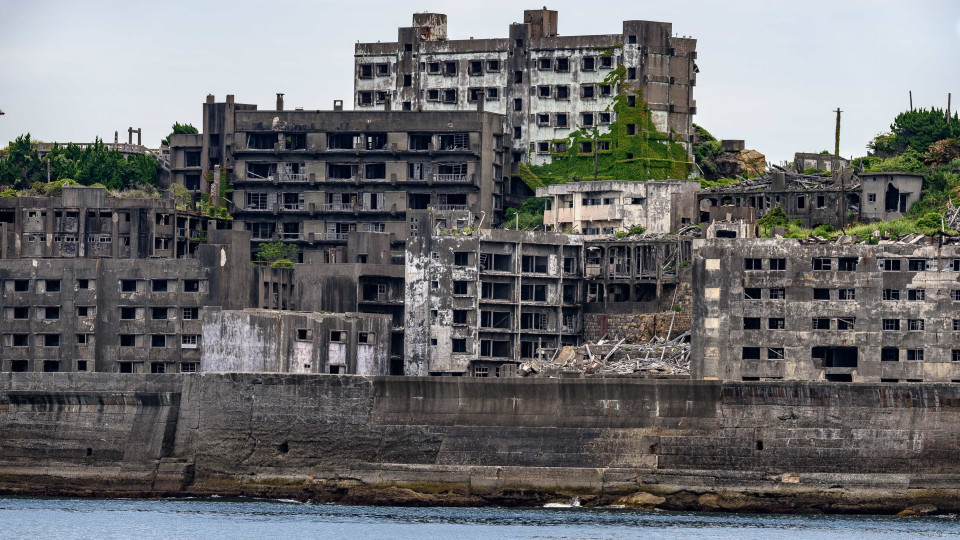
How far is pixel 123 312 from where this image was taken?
112 m

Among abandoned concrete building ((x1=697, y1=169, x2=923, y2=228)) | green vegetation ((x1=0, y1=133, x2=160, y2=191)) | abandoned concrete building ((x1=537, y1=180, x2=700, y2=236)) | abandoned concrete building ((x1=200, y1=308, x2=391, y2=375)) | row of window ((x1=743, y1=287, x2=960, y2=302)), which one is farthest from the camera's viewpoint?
green vegetation ((x1=0, y1=133, x2=160, y2=191))

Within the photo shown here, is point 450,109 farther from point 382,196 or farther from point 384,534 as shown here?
point 384,534

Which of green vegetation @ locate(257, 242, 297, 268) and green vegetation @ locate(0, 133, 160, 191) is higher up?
green vegetation @ locate(0, 133, 160, 191)

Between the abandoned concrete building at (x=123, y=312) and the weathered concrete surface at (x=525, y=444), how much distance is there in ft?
28.5

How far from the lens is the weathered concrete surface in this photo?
9688 centimetres

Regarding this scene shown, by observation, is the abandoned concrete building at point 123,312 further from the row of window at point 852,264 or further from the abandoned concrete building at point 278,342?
the row of window at point 852,264

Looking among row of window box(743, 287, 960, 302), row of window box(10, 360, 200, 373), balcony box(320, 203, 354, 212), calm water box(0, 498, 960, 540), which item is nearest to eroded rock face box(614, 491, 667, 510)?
calm water box(0, 498, 960, 540)

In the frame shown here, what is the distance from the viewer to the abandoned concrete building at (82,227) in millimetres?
117875

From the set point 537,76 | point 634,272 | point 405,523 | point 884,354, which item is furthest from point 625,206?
point 405,523

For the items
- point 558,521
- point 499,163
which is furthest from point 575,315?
point 558,521

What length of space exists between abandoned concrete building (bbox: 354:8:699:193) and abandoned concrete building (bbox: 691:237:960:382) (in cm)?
2698

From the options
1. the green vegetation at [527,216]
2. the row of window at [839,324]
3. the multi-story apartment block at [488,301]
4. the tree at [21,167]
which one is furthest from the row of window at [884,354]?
the tree at [21,167]

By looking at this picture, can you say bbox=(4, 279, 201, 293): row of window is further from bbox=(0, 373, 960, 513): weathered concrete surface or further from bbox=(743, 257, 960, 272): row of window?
bbox=(743, 257, 960, 272): row of window

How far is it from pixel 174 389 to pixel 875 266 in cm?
3368
